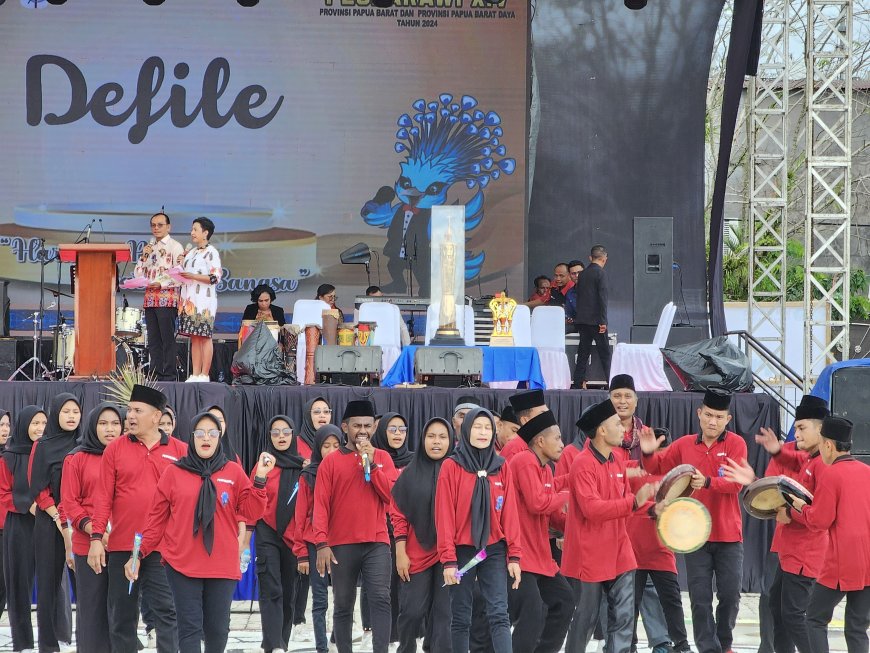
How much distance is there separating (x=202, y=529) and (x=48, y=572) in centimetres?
233

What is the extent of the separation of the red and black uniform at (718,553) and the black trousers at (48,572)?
13.9ft

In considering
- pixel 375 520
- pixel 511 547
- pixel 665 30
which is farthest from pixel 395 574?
pixel 665 30

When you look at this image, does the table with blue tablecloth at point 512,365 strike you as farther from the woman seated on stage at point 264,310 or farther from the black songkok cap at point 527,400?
the black songkok cap at point 527,400

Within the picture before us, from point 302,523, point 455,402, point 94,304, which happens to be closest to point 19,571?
point 302,523

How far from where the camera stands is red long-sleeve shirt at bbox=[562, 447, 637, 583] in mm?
7402

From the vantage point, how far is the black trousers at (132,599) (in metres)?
7.50

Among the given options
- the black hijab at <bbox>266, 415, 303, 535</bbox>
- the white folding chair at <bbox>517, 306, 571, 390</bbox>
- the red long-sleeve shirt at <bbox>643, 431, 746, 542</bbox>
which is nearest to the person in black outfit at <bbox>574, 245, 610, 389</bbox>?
the white folding chair at <bbox>517, 306, 571, 390</bbox>

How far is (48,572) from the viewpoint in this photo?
9047 mm

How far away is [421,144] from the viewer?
58.6 ft

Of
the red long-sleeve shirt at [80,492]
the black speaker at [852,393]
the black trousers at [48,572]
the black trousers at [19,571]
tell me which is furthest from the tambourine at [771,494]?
the black trousers at [19,571]

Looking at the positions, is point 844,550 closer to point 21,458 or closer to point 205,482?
point 205,482

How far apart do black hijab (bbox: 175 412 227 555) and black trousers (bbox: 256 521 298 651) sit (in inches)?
74.4

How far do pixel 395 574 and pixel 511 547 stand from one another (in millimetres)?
2166

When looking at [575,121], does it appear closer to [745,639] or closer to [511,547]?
[745,639]
